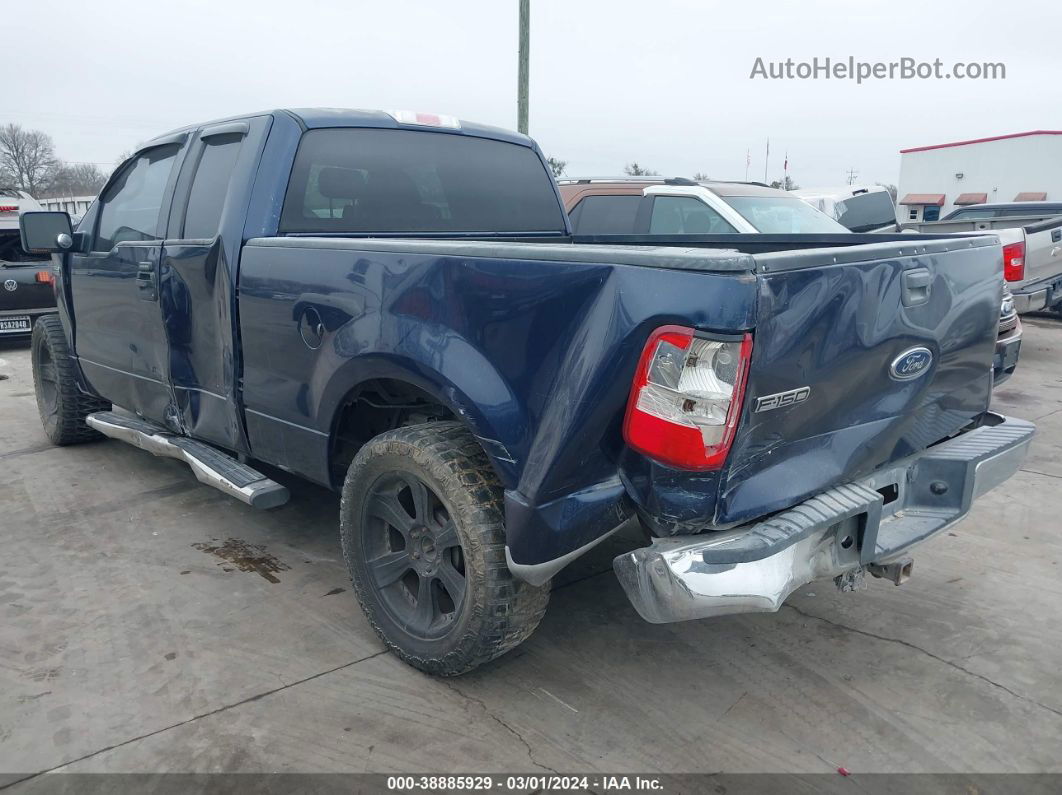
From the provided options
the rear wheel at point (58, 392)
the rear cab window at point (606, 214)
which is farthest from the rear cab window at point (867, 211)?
the rear wheel at point (58, 392)

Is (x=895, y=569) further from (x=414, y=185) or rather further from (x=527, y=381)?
(x=414, y=185)

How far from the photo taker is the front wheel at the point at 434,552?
251 cm

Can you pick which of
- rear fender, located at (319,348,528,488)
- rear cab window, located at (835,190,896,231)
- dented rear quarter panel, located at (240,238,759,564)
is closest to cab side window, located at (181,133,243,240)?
dented rear quarter panel, located at (240,238,759,564)

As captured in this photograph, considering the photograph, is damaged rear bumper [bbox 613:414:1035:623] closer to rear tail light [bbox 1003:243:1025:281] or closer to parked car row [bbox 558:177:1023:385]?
parked car row [bbox 558:177:1023:385]

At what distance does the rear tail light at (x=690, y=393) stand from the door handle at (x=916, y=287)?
77 cm

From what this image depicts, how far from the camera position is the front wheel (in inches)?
98.7

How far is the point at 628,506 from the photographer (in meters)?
2.36

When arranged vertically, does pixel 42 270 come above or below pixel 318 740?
above

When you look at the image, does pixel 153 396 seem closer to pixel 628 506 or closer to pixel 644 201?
pixel 628 506

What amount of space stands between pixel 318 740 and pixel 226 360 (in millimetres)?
1699

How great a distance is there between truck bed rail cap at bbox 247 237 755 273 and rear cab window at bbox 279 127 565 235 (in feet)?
2.45

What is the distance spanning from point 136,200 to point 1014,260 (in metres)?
7.81

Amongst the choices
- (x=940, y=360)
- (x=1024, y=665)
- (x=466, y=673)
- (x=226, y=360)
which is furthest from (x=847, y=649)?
(x=226, y=360)

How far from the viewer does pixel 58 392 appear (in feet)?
17.6
